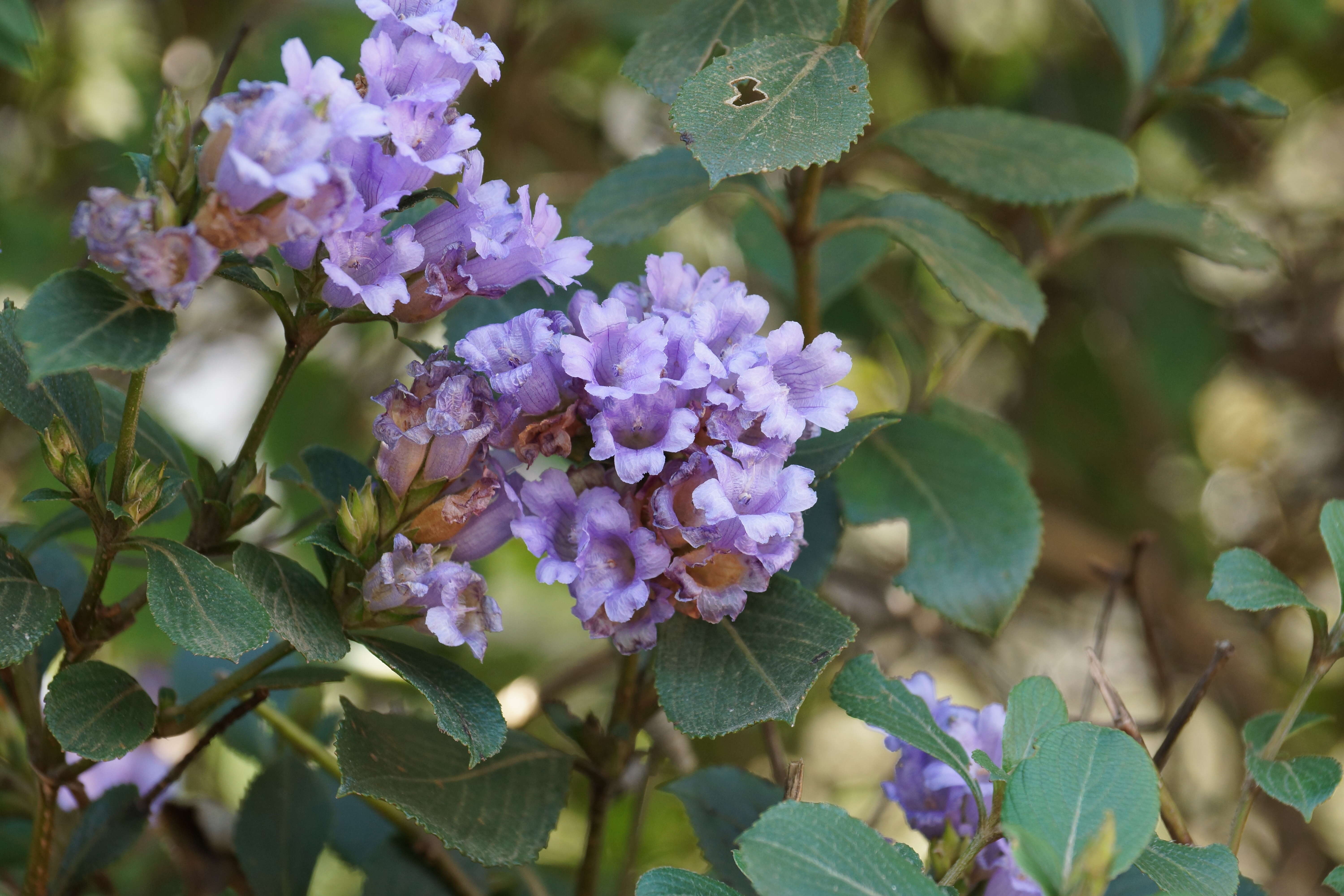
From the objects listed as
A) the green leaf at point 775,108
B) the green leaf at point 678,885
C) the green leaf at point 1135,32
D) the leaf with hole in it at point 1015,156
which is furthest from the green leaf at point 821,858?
the green leaf at point 1135,32

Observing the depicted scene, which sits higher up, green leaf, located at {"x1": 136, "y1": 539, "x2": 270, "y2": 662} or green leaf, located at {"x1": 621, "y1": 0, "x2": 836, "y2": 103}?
green leaf, located at {"x1": 621, "y1": 0, "x2": 836, "y2": 103}

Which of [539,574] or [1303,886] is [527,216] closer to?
[539,574]

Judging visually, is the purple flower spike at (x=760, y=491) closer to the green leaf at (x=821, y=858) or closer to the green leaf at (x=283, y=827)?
the green leaf at (x=821, y=858)

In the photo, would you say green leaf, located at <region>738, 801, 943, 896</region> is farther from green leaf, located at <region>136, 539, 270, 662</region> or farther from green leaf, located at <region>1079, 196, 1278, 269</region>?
green leaf, located at <region>1079, 196, 1278, 269</region>

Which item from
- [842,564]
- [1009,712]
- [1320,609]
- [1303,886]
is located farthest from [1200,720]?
[1009,712]

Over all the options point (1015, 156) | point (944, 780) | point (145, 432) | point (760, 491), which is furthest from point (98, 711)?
point (1015, 156)

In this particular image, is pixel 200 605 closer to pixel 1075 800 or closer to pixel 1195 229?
pixel 1075 800

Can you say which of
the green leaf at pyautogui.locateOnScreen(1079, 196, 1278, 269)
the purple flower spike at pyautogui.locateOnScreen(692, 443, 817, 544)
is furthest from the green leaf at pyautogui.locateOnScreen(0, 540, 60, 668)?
the green leaf at pyautogui.locateOnScreen(1079, 196, 1278, 269)
